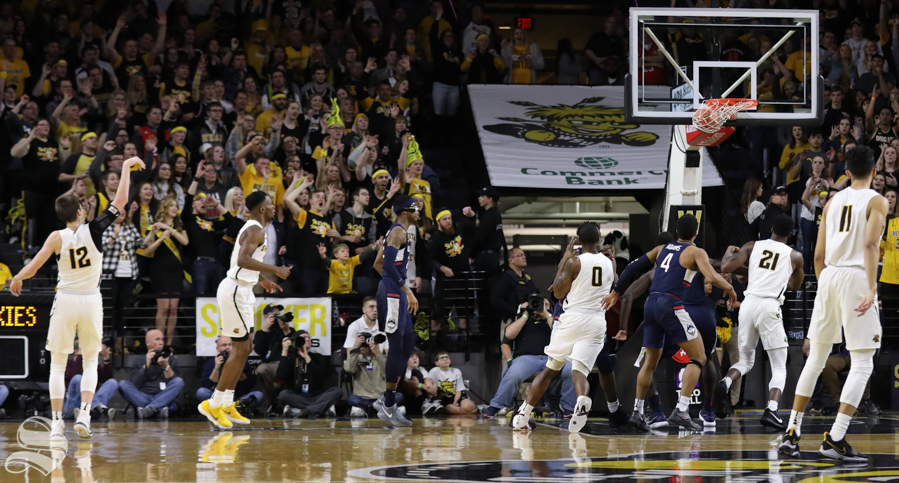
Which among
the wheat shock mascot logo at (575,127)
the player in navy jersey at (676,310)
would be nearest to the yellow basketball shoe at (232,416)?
the player in navy jersey at (676,310)

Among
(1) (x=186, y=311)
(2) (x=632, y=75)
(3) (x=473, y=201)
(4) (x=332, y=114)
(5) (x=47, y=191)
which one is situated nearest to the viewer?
(2) (x=632, y=75)

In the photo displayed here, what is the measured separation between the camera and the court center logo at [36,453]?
24.0 feet

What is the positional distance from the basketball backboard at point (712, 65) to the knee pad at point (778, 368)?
8.57 ft

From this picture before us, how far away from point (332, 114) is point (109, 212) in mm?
7392

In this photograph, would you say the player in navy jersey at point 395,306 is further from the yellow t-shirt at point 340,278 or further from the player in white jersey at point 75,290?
the yellow t-shirt at point 340,278

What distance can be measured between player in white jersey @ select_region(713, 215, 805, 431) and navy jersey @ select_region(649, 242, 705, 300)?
1046 mm

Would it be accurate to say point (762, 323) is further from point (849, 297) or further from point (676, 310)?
point (849, 297)

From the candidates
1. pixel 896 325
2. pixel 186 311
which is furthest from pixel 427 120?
pixel 896 325

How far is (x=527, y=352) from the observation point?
→ 1294cm

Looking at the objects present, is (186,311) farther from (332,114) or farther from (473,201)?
(473,201)

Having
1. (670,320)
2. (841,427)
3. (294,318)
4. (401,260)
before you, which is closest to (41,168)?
(294,318)

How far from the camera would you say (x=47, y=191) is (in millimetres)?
15398

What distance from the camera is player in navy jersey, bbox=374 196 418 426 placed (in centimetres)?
1105

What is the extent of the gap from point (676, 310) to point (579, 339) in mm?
986
